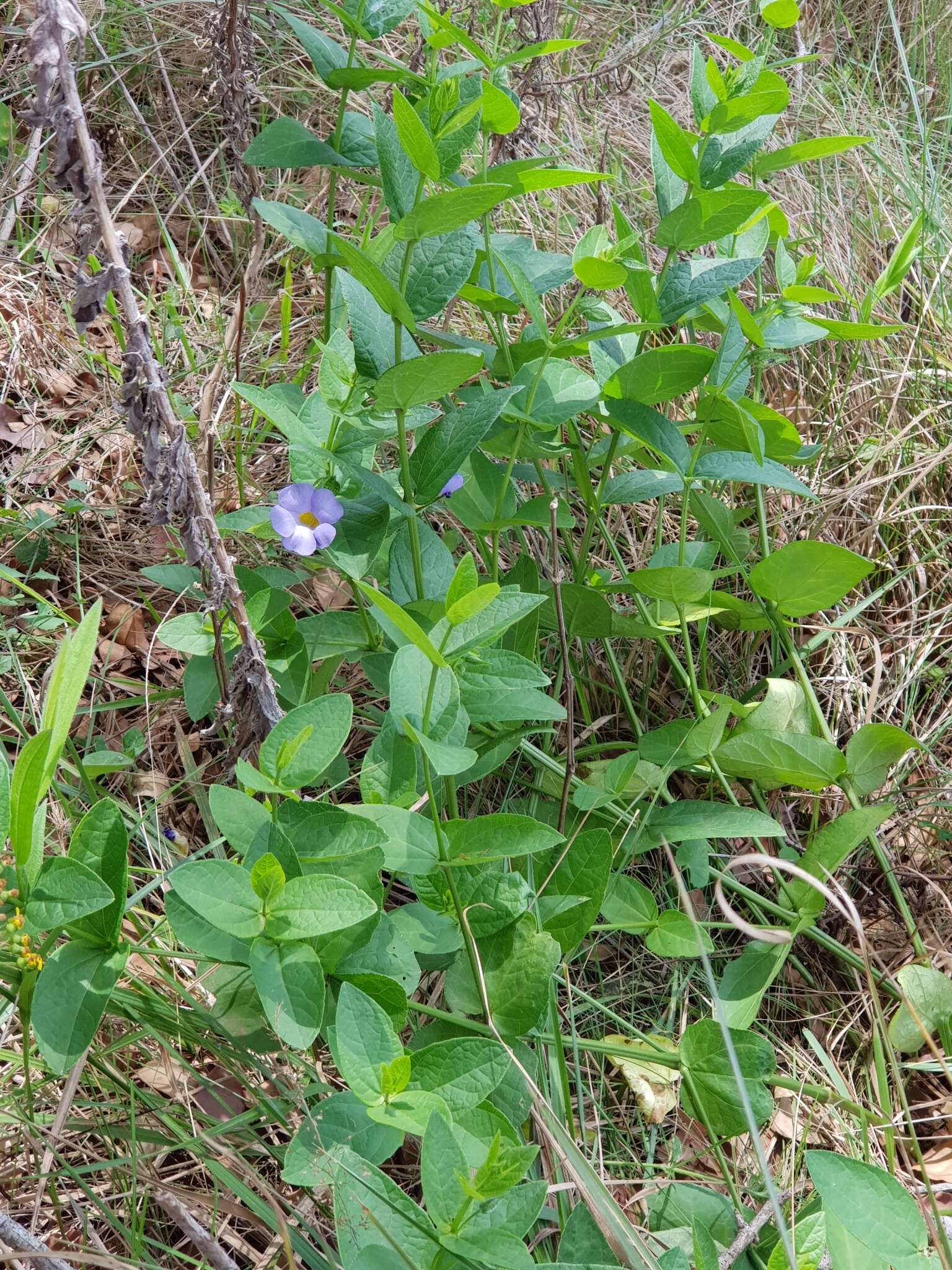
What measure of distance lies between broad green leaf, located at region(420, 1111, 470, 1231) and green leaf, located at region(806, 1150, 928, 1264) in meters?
0.36

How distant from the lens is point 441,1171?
3.31 ft

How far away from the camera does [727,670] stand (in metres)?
2.13

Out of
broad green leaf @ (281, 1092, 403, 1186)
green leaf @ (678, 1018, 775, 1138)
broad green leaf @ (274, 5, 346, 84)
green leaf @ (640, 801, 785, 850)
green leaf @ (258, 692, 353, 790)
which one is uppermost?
broad green leaf @ (274, 5, 346, 84)

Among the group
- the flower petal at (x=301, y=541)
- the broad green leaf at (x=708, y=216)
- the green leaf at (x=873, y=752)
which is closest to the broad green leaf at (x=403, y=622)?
the flower petal at (x=301, y=541)

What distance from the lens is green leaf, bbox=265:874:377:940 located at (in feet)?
3.76

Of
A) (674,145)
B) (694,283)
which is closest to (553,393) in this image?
(694,283)

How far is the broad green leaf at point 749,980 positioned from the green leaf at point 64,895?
38.1 inches

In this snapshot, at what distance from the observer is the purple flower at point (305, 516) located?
148cm

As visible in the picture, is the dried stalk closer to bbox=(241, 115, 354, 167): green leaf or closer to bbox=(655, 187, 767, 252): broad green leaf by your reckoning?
bbox=(241, 115, 354, 167): green leaf

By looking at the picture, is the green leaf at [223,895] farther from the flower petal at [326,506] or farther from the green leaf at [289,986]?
the flower petal at [326,506]

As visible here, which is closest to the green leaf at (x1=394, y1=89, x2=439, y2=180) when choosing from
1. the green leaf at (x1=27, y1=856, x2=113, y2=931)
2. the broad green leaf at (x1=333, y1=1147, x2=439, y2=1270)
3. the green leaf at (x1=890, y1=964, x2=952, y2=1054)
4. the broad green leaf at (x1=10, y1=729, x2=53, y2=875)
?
the broad green leaf at (x1=10, y1=729, x2=53, y2=875)

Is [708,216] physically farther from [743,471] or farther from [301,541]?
[301,541]

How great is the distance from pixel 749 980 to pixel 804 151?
1306 mm

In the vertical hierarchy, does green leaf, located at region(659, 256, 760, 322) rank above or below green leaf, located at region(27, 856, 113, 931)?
above
